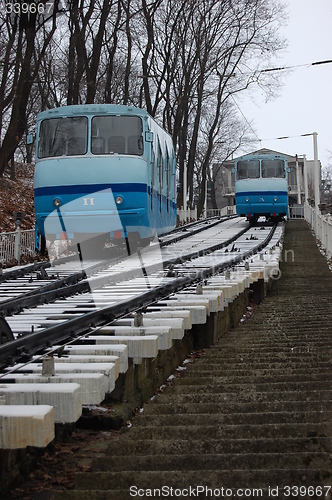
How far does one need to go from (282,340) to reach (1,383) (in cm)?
481

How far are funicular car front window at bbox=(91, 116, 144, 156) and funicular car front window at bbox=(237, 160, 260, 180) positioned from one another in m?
17.9

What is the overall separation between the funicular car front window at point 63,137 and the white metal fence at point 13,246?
230cm

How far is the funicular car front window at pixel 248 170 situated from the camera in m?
33.1

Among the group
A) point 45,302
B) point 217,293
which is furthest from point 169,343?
point 45,302

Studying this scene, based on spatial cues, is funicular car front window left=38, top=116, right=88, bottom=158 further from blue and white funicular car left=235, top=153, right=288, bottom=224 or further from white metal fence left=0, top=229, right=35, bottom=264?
blue and white funicular car left=235, top=153, right=288, bottom=224

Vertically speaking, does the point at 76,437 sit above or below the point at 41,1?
below

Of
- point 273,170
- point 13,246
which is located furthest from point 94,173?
point 273,170

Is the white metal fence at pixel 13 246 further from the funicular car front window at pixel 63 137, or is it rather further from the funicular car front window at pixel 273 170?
the funicular car front window at pixel 273 170

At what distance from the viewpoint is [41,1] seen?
20.5 m

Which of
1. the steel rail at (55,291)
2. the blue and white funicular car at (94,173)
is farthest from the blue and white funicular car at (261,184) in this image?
the steel rail at (55,291)

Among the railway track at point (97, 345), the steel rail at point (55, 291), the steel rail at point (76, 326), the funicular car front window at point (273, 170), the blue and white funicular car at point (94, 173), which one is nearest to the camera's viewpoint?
the railway track at point (97, 345)

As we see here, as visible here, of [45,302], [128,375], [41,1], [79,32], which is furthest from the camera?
[79,32]

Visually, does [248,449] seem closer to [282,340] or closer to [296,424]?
[296,424]

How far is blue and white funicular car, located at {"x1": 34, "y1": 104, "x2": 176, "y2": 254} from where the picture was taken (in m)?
15.4
